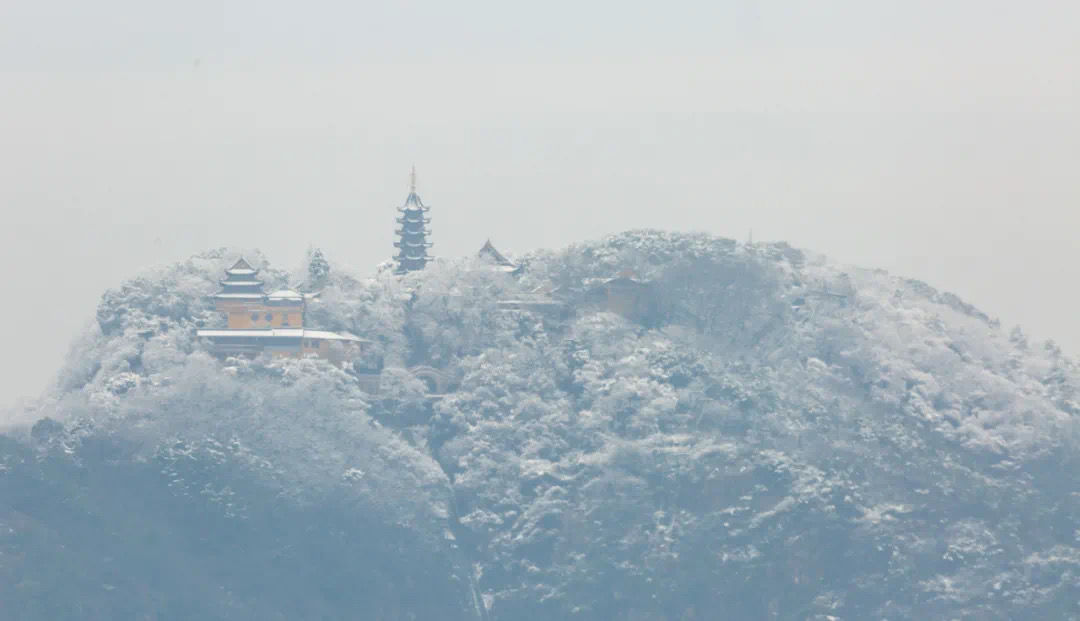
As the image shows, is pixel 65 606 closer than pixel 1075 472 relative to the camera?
Yes

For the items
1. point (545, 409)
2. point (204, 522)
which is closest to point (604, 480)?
point (545, 409)

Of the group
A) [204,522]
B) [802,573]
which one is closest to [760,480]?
[802,573]

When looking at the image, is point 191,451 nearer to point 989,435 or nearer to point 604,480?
point 604,480

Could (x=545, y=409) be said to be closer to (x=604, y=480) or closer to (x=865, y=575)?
(x=604, y=480)

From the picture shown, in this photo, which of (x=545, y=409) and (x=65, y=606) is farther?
(x=545, y=409)

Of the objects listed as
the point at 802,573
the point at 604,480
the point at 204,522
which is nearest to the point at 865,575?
the point at 802,573

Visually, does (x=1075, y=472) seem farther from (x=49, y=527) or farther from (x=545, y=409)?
→ (x=49, y=527)
